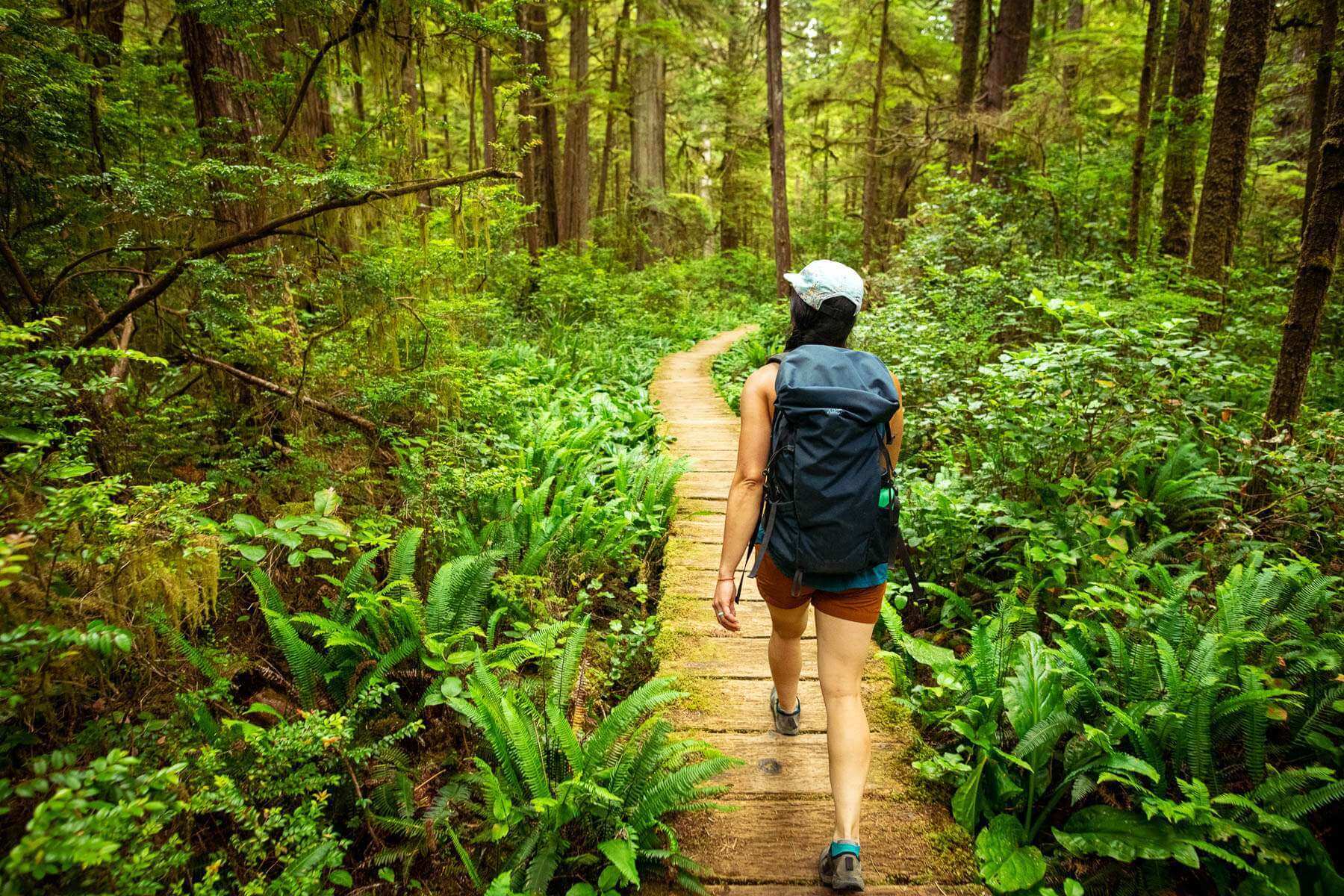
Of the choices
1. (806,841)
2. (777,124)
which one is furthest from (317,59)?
(777,124)

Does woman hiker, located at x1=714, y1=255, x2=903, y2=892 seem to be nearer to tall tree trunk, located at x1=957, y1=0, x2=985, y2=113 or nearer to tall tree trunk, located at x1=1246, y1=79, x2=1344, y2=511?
tall tree trunk, located at x1=1246, y1=79, x2=1344, y2=511

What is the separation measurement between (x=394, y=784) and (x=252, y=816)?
65cm

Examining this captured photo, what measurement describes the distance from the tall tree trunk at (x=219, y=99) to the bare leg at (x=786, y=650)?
4.44 meters

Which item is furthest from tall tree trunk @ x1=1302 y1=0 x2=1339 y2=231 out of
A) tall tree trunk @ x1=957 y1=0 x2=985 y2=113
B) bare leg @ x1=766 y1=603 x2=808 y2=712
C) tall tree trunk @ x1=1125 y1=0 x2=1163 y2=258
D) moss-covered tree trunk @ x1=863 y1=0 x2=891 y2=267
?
bare leg @ x1=766 y1=603 x2=808 y2=712

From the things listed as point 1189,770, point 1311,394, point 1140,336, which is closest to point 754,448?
A: point 1189,770

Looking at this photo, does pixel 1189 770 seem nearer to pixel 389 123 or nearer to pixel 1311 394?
pixel 389 123

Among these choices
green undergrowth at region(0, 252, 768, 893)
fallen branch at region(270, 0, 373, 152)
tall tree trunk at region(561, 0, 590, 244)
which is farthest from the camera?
tall tree trunk at region(561, 0, 590, 244)

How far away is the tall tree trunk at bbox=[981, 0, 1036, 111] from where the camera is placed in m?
12.6

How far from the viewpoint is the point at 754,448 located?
104 inches

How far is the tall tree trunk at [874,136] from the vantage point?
15867 millimetres

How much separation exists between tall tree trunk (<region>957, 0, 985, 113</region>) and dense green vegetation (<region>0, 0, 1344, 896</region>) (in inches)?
255

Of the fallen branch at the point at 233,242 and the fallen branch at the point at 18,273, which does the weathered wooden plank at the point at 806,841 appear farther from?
the fallen branch at the point at 18,273

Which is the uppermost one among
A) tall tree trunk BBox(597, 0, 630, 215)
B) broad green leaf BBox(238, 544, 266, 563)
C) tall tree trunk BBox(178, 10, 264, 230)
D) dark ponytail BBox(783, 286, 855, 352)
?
tall tree trunk BBox(597, 0, 630, 215)

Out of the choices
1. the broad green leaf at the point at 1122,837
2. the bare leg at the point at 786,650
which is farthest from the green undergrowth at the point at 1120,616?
the bare leg at the point at 786,650
